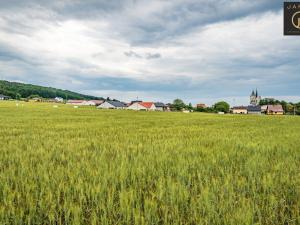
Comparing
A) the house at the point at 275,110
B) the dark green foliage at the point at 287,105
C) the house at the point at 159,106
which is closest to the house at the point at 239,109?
the dark green foliage at the point at 287,105

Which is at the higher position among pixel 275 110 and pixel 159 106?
pixel 159 106

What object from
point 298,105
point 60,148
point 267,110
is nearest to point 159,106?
point 267,110

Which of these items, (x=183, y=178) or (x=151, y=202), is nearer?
(x=151, y=202)

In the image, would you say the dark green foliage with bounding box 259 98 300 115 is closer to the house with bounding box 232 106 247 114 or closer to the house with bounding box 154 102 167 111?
the house with bounding box 232 106 247 114

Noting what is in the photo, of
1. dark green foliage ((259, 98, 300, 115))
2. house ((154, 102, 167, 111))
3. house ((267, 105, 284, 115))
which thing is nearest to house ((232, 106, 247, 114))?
dark green foliage ((259, 98, 300, 115))

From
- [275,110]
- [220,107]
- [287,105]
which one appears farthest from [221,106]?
[287,105]

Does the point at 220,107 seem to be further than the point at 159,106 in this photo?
No

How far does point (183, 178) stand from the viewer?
171 inches

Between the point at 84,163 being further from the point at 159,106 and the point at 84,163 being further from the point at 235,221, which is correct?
the point at 159,106

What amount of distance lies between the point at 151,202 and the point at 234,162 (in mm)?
3369

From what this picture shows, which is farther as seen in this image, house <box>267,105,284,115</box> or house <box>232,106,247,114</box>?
house <box>232,106,247,114</box>

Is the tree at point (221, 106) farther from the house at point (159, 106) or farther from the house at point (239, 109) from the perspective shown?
the house at point (159, 106)

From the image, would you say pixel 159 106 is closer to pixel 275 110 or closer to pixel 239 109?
pixel 239 109

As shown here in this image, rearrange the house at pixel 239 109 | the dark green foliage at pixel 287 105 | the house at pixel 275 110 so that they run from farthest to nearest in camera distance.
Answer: the house at pixel 239 109
the house at pixel 275 110
the dark green foliage at pixel 287 105
